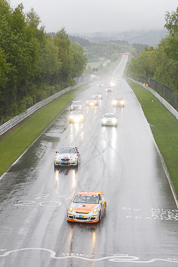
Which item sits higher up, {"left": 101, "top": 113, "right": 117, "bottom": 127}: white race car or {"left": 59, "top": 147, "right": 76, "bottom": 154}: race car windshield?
{"left": 59, "top": 147, "right": 76, "bottom": 154}: race car windshield

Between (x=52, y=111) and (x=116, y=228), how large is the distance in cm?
5508

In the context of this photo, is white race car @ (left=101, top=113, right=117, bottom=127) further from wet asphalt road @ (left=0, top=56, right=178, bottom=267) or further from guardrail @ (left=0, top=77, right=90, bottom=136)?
guardrail @ (left=0, top=77, right=90, bottom=136)

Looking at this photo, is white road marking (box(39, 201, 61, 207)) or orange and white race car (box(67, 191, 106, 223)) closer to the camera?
orange and white race car (box(67, 191, 106, 223))

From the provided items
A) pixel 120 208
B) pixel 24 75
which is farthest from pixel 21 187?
pixel 24 75

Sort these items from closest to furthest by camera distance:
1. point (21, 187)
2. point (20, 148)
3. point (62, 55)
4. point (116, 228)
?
point (116, 228) < point (21, 187) < point (20, 148) < point (62, 55)

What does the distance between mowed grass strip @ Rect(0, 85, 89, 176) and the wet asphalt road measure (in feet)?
3.91

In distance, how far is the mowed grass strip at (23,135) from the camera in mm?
43681

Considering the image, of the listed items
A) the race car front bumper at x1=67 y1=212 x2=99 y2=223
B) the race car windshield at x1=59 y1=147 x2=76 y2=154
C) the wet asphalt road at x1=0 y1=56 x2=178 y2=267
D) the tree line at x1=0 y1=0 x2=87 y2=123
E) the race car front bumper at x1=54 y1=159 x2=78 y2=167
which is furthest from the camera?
the tree line at x1=0 y1=0 x2=87 y2=123

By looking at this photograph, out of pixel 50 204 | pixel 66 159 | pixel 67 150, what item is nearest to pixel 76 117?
pixel 67 150

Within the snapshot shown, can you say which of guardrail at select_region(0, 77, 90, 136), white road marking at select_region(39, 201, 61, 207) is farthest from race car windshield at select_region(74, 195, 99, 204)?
guardrail at select_region(0, 77, 90, 136)

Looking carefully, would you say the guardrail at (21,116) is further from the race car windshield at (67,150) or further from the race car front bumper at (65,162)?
the race car front bumper at (65,162)

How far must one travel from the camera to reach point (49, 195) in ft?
101

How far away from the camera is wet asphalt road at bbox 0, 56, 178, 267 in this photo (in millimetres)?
20141

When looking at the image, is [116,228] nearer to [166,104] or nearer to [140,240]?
[140,240]
